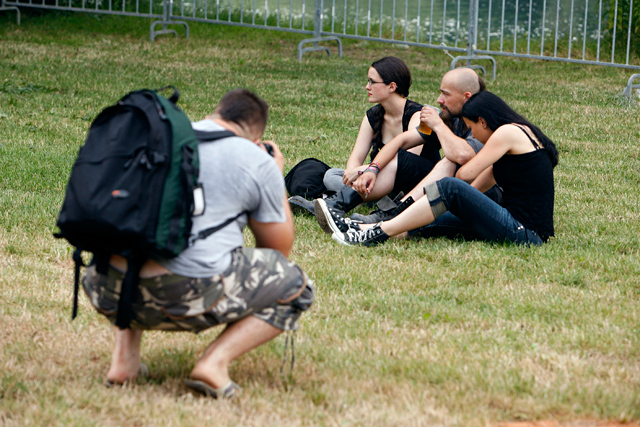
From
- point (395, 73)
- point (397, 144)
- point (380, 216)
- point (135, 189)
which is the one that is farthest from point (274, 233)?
point (395, 73)

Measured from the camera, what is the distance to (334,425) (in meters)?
2.67

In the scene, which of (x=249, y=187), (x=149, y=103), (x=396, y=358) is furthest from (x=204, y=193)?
(x=396, y=358)

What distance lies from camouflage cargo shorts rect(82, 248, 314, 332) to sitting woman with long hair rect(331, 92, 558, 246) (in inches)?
81.2

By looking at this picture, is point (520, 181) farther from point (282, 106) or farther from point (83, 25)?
point (83, 25)

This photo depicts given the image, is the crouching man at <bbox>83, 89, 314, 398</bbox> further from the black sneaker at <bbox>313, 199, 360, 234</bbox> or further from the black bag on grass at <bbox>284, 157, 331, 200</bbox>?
the black bag on grass at <bbox>284, 157, 331, 200</bbox>

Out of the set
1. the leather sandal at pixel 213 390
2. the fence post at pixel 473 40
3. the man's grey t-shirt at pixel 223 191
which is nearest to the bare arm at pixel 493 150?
the man's grey t-shirt at pixel 223 191

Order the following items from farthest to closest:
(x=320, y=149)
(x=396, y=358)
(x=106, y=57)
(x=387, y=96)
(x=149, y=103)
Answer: (x=106, y=57) < (x=320, y=149) < (x=387, y=96) < (x=396, y=358) < (x=149, y=103)

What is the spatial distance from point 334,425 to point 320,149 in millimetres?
5237

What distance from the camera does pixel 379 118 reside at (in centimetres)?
588

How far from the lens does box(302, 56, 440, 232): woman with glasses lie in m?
5.54

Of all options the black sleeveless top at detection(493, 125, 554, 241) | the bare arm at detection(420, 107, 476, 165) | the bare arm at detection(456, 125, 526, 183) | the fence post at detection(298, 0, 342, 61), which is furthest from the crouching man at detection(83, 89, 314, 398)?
the fence post at detection(298, 0, 342, 61)

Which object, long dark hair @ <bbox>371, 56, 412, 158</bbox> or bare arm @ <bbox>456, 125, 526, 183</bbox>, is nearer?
bare arm @ <bbox>456, 125, 526, 183</bbox>

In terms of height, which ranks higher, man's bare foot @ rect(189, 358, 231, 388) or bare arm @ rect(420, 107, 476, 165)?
bare arm @ rect(420, 107, 476, 165)

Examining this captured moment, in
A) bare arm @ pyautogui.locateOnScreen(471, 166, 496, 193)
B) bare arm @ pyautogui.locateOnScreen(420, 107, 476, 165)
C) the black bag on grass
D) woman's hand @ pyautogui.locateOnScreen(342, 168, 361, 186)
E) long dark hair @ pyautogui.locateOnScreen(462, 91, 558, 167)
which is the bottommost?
the black bag on grass
